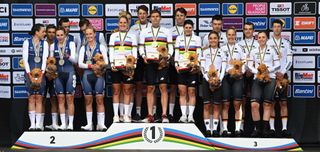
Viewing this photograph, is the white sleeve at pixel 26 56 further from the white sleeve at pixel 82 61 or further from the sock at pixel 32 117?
the white sleeve at pixel 82 61

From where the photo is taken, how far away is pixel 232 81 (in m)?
10.1

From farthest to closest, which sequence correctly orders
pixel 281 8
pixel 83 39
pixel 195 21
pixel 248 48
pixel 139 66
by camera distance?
pixel 195 21 → pixel 281 8 → pixel 139 66 → pixel 83 39 → pixel 248 48

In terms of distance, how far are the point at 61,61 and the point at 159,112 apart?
6.54 feet

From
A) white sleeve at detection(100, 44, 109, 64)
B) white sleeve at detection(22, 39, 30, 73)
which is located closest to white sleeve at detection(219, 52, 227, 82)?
white sleeve at detection(100, 44, 109, 64)

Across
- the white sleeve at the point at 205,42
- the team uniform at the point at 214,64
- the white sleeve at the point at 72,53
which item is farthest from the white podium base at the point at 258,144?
the white sleeve at the point at 72,53

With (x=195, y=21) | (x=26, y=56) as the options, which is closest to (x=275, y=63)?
(x=195, y=21)

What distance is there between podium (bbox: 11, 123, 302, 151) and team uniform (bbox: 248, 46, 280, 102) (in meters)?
0.71

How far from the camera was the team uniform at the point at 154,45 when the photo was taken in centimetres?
1007

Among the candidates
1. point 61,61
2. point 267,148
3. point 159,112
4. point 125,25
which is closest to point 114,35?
point 125,25

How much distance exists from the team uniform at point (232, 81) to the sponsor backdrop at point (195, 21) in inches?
35.0

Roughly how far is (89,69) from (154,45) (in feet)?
→ 3.67

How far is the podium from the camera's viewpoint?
10.0 m

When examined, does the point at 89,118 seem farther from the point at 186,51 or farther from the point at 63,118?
the point at 186,51

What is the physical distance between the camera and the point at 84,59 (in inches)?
399
